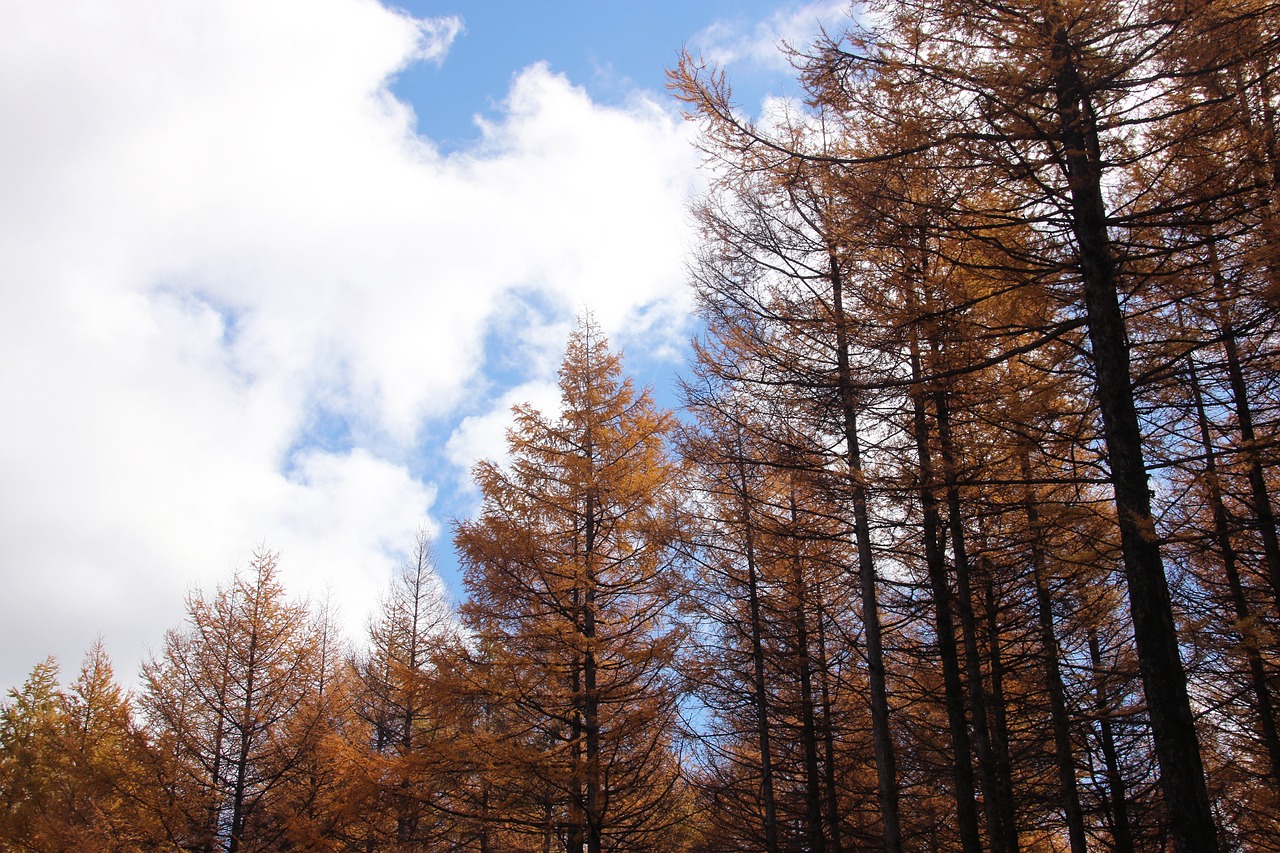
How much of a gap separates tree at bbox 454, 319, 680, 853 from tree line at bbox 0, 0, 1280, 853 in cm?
6

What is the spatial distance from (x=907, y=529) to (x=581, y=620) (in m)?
4.91

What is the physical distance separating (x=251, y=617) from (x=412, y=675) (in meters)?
6.35

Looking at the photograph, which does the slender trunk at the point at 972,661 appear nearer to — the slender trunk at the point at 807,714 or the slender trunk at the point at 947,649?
the slender trunk at the point at 947,649

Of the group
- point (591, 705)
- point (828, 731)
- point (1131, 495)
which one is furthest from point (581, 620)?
point (1131, 495)

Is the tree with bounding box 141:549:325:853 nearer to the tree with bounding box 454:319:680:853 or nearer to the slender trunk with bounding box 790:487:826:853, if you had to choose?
the tree with bounding box 454:319:680:853

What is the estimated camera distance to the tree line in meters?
6.29

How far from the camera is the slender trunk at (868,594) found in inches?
337

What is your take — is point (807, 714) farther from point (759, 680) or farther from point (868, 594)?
point (868, 594)

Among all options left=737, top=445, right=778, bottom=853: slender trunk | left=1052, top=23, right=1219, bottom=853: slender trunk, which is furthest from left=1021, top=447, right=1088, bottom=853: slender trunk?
left=1052, top=23, right=1219, bottom=853: slender trunk

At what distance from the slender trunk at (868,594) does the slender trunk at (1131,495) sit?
93.8 inches

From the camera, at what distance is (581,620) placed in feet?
39.2

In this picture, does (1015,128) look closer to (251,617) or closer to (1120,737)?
(1120,737)

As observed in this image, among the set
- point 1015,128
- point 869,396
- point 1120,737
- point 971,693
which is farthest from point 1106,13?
point 1120,737

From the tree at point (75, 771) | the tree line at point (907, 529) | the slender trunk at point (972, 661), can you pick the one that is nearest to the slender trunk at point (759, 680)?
the tree line at point (907, 529)
